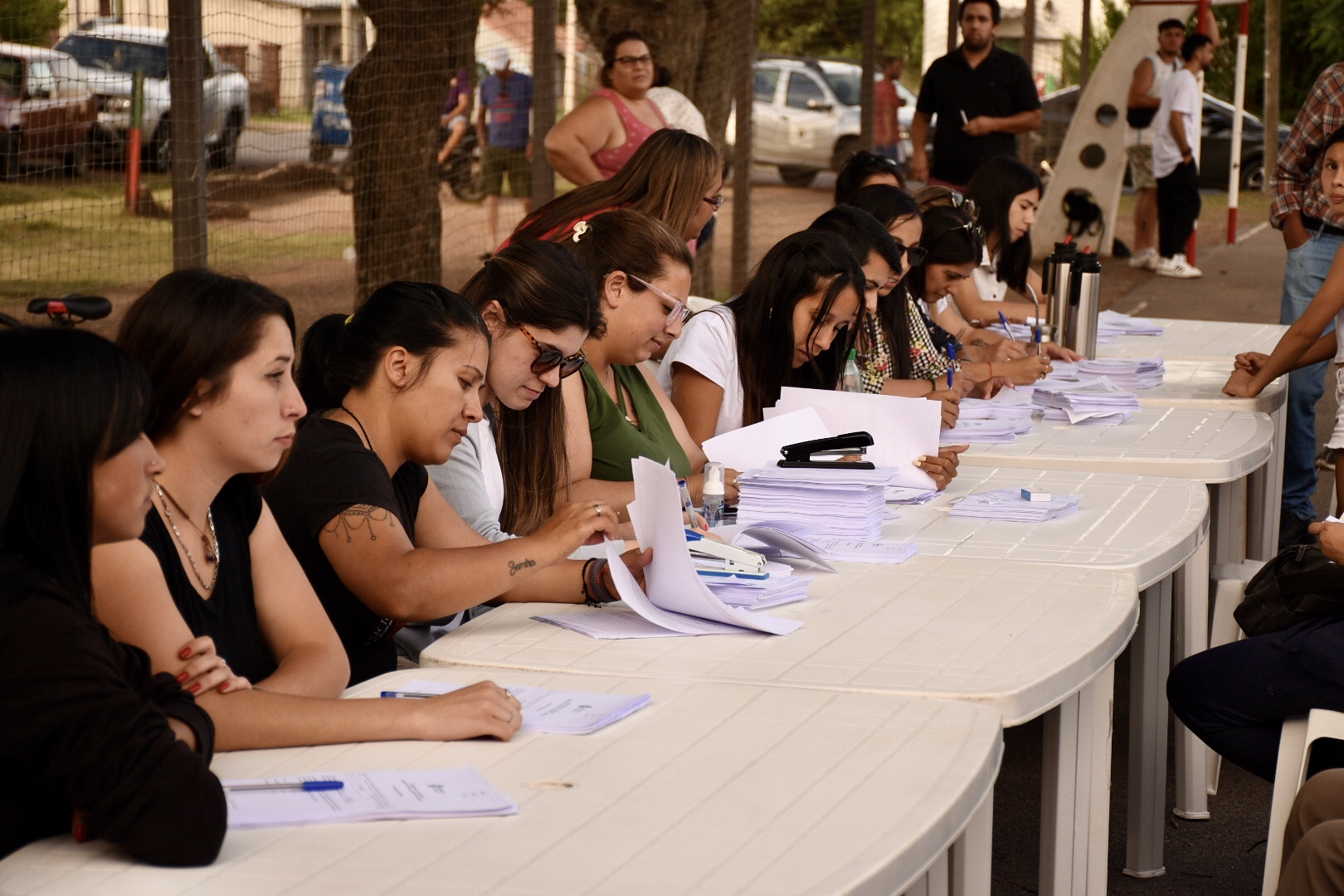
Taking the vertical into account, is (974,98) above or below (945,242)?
above

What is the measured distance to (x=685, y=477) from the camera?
341cm

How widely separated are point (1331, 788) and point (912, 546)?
0.76 metres

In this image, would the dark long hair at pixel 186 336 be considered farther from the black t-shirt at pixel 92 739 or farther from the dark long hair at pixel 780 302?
the dark long hair at pixel 780 302

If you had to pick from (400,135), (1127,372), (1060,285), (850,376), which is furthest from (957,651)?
(400,135)

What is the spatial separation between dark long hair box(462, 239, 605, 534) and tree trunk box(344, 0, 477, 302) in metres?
3.66

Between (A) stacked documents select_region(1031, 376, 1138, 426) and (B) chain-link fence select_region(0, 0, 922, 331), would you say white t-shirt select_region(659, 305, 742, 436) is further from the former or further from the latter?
(B) chain-link fence select_region(0, 0, 922, 331)

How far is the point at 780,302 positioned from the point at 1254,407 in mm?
1454

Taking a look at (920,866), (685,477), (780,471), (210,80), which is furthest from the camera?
(210,80)

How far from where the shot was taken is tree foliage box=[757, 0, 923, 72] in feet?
53.2

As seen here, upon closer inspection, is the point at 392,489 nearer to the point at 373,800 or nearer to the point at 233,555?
the point at 233,555

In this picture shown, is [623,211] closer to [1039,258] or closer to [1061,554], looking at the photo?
[1061,554]

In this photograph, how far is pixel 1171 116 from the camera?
11.5 metres

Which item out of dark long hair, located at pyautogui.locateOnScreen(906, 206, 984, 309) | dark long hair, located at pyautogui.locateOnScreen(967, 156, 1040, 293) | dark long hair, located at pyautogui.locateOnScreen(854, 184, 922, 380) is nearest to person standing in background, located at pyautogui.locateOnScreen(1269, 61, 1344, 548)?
dark long hair, located at pyautogui.locateOnScreen(967, 156, 1040, 293)

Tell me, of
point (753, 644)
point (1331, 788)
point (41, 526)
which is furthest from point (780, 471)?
point (41, 526)
